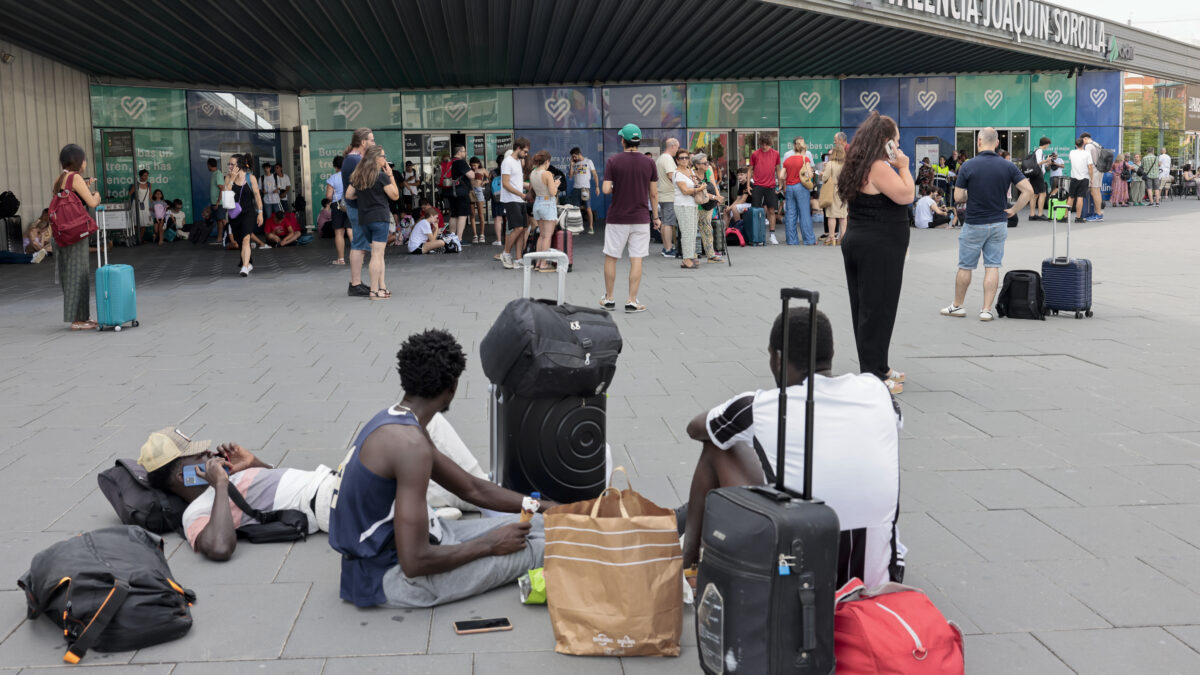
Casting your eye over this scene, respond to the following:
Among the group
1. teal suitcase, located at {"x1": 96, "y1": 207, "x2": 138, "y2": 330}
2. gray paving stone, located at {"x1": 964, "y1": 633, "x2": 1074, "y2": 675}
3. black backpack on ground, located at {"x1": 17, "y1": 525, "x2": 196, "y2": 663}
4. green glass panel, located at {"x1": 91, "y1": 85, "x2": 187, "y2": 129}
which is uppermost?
green glass panel, located at {"x1": 91, "y1": 85, "x2": 187, "y2": 129}

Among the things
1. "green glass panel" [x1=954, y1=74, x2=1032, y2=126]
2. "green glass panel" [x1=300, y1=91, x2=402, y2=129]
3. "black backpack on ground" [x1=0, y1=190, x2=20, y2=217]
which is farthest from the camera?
"green glass panel" [x1=954, y1=74, x2=1032, y2=126]

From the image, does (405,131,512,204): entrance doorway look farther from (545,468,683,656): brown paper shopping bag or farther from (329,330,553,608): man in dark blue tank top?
(545,468,683,656): brown paper shopping bag

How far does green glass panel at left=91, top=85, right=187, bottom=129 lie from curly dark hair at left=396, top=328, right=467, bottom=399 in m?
21.7

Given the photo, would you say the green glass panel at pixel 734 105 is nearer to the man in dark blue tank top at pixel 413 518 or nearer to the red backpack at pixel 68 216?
the red backpack at pixel 68 216

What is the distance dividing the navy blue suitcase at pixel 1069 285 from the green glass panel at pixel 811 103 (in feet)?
55.8

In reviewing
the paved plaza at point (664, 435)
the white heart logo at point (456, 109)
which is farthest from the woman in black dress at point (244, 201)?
the white heart logo at point (456, 109)

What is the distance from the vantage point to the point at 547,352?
406 centimetres

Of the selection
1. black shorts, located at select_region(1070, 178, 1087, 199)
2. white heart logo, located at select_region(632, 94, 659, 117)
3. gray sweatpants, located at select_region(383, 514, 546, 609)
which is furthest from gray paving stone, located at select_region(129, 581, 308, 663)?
white heart logo, located at select_region(632, 94, 659, 117)

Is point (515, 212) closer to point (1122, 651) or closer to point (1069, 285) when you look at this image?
point (1069, 285)

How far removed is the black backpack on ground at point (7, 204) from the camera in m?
17.7

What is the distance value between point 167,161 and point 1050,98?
21377 mm

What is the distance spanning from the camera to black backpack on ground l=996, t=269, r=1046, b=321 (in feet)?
32.2

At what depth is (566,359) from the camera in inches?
161

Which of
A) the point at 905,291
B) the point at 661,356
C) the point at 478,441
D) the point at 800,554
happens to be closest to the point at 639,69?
the point at 905,291
